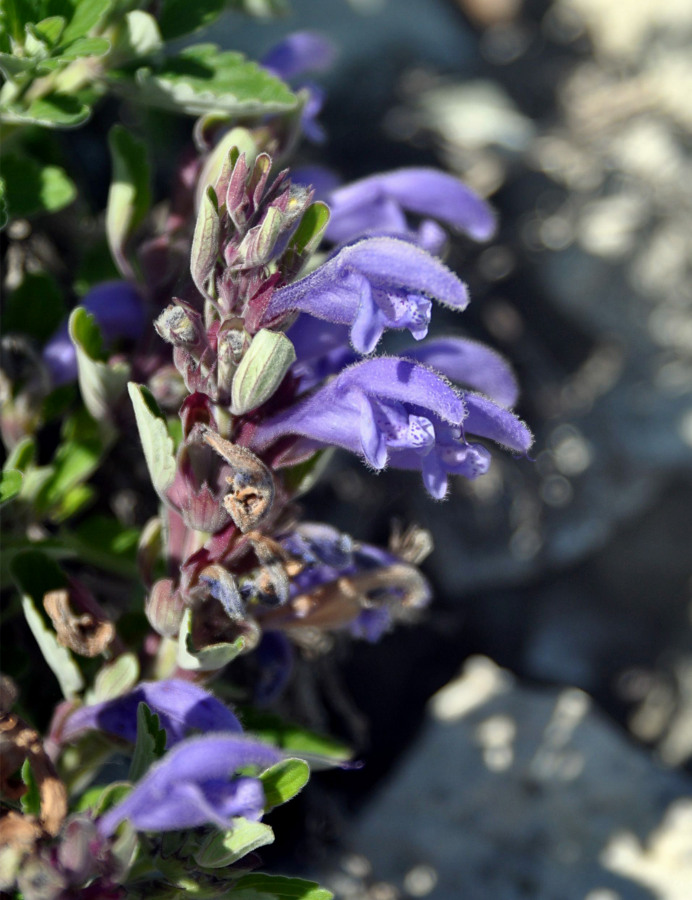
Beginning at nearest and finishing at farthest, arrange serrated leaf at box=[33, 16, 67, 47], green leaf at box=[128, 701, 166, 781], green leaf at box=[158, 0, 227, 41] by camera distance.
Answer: green leaf at box=[128, 701, 166, 781] → serrated leaf at box=[33, 16, 67, 47] → green leaf at box=[158, 0, 227, 41]

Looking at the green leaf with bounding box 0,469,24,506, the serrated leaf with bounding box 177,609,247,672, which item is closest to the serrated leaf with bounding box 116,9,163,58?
the green leaf with bounding box 0,469,24,506

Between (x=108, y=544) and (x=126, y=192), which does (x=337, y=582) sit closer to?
(x=108, y=544)

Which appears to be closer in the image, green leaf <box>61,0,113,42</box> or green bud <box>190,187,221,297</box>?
green bud <box>190,187,221,297</box>

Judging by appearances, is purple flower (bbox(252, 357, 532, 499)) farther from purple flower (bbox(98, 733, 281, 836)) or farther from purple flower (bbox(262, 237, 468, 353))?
purple flower (bbox(98, 733, 281, 836))

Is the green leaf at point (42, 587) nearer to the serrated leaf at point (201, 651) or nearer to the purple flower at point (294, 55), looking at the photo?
the serrated leaf at point (201, 651)

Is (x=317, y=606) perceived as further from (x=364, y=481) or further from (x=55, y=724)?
(x=364, y=481)

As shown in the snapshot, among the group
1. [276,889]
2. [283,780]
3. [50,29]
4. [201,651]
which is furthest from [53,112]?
[276,889]

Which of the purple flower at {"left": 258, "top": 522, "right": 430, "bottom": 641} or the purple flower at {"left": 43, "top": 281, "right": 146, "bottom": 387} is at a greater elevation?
the purple flower at {"left": 43, "top": 281, "right": 146, "bottom": 387}
